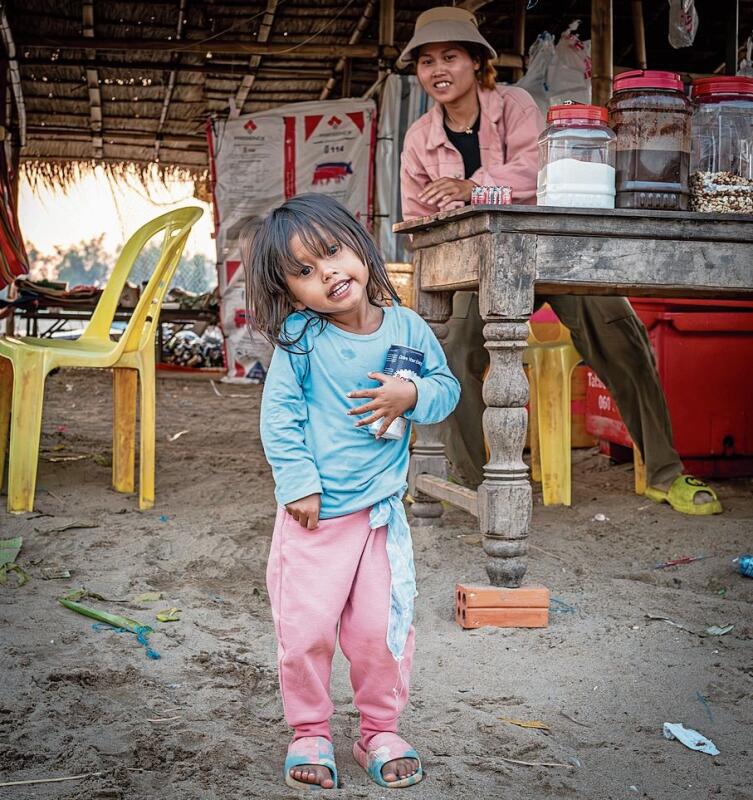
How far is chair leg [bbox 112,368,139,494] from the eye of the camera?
3.90m

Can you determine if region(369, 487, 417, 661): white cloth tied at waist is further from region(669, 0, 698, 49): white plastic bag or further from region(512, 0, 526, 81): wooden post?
region(512, 0, 526, 81): wooden post

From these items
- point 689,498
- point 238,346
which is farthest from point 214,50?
point 689,498

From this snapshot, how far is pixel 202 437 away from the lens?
5.74 meters

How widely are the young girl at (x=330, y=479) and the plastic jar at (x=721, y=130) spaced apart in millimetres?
1379

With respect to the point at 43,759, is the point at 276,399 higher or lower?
higher

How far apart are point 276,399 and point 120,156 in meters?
11.1

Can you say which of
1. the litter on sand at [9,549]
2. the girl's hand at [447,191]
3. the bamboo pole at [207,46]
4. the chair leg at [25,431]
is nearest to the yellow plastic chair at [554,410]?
the girl's hand at [447,191]

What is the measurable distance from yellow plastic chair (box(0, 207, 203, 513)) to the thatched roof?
3798 millimetres

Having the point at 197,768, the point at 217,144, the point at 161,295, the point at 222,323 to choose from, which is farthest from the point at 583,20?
the point at 197,768

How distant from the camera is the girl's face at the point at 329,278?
171 cm

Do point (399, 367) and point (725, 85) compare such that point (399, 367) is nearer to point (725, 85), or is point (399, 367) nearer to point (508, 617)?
point (508, 617)

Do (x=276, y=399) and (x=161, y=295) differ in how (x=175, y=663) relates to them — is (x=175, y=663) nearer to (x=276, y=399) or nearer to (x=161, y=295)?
(x=276, y=399)

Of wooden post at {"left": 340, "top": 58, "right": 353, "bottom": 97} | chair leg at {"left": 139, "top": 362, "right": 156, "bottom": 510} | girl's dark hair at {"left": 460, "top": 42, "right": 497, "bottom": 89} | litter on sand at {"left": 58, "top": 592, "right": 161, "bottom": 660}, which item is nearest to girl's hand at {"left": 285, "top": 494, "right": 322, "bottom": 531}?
litter on sand at {"left": 58, "top": 592, "right": 161, "bottom": 660}

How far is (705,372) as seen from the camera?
13.6 ft
